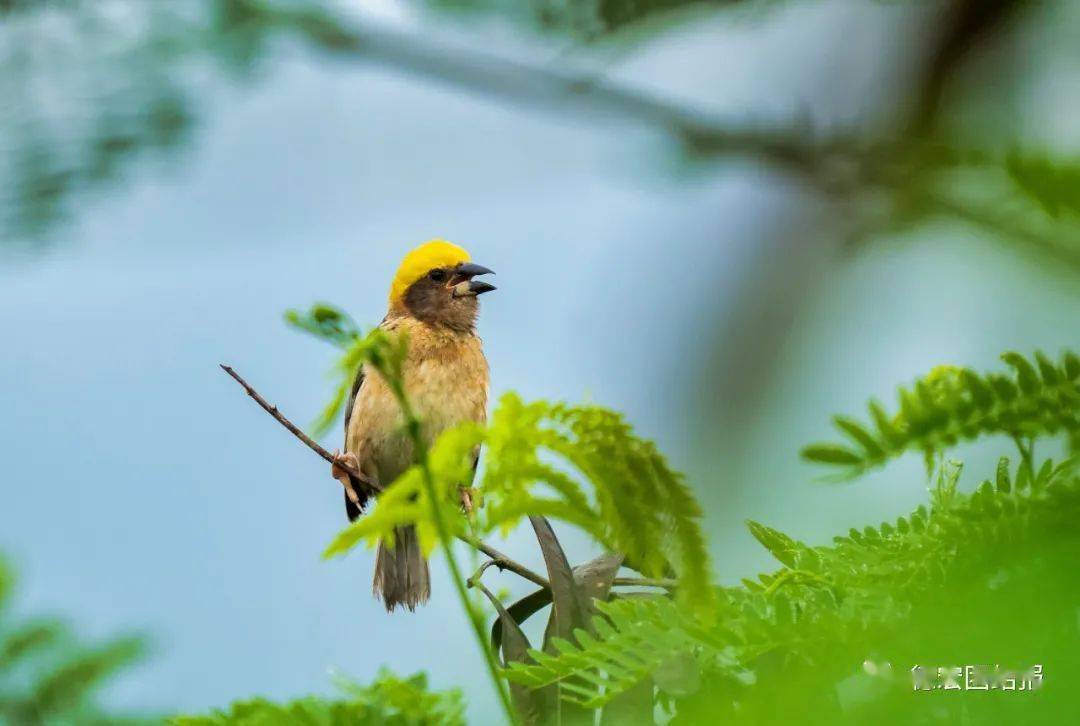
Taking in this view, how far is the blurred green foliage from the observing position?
4.13 feet

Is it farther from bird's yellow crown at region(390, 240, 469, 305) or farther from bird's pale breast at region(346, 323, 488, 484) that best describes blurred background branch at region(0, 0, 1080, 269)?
bird's yellow crown at region(390, 240, 469, 305)

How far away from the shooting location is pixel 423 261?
422 centimetres

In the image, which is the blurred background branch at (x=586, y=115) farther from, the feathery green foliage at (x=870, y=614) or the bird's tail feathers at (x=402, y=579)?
the bird's tail feathers at (x=402, y=579)

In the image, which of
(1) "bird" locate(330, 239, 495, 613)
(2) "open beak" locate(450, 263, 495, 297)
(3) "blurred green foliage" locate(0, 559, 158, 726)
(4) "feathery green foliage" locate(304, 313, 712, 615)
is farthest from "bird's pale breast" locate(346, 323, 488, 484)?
(4) "feathery green foliage" locate(304, 313, 712, 615)

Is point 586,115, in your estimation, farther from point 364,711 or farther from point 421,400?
point 421,400

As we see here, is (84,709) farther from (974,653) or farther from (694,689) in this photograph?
(974,653)

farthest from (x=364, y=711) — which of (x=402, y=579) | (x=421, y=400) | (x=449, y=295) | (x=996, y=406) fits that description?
(x=449, y=295)

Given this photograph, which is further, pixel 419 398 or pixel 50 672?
pixel 419 398

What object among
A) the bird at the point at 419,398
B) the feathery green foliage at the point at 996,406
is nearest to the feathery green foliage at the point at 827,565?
the feathery green foliage at the point at 996,406

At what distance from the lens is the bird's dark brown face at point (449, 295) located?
4090 millimetres

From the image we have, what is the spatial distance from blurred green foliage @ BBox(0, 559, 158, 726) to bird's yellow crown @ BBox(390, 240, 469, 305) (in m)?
2.94

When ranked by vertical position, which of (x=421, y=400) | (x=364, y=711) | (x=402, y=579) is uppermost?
(x=421, y=400)

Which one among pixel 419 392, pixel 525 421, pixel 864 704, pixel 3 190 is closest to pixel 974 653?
pixel 864 704

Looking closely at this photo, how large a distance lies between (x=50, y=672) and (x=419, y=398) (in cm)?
250
